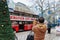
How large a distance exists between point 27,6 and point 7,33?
91.9ft

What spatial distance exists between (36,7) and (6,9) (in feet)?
99.0

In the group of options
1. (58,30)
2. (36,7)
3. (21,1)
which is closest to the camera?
(58,30)

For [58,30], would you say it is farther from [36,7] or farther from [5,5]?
[5,5]

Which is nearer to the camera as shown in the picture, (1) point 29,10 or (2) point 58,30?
(2) point 58,30

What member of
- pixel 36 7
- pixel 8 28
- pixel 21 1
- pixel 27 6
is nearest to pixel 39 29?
pixel 8 28

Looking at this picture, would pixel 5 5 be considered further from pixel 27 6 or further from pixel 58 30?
pixel 27 6

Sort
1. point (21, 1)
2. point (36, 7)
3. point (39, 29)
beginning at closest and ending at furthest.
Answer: point (39, 29) < point (21, 1) < point (36, 7)

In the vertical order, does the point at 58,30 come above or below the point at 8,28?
below

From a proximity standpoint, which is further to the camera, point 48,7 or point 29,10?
point 48,7

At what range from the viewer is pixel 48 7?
3522 cm

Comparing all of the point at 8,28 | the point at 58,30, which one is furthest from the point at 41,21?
the point at 58,30

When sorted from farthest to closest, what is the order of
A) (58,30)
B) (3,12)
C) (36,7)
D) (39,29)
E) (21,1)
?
(36,7)
(21,1)
(58,30)
(39,29)
(3,12)

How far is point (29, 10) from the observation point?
108 feet

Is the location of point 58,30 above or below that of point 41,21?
below
